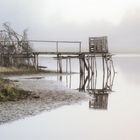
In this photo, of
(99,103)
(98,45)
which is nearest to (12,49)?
(98,45)

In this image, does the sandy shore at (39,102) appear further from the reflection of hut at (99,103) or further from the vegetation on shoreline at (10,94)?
the reflection of hut at (99,103)

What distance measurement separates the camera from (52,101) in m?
30.5

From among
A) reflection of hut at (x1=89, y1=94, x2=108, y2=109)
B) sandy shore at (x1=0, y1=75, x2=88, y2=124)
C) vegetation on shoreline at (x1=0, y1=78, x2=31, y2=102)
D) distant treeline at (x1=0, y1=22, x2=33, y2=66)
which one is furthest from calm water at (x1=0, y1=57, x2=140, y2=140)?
distant treeline at (x1=0, y1=22, x2=33, y2=66)

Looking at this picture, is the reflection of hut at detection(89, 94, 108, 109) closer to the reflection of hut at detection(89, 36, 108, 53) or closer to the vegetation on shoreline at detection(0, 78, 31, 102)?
the vegetation on shoreline at detection(0, 78, 31, 102)

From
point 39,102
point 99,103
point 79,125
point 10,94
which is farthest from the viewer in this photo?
point 99,103

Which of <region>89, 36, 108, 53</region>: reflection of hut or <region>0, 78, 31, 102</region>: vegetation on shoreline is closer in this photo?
<region>0, 78, 31, 102</region>: vegetation on shoreline

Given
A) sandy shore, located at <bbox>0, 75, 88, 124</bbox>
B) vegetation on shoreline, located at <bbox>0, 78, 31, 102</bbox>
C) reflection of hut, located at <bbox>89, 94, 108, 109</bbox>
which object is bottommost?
reflection of hut, located at <bbox>89, 94, 108, 109</bbox>

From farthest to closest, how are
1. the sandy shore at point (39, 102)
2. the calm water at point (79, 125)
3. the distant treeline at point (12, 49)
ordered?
1. the distant treeline at point (12, 49)
2. the sandy shore at point (39, 102)
3. the calm water at point (79, 125)

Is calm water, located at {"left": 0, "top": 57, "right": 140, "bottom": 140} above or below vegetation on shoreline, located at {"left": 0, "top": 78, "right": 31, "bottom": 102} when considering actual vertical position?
below

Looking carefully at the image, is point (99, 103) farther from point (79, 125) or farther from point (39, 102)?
point (79, 125)

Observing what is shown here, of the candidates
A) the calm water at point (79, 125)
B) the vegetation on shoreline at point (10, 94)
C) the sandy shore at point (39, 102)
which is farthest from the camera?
the vegetation on shoreline at point (10, 94)

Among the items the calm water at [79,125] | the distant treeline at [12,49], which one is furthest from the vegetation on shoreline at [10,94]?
the distant treeline at [12,49]

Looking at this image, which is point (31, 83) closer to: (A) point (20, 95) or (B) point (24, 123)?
(A) point (20, 95)

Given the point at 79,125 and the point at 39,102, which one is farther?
the point at 39,102
